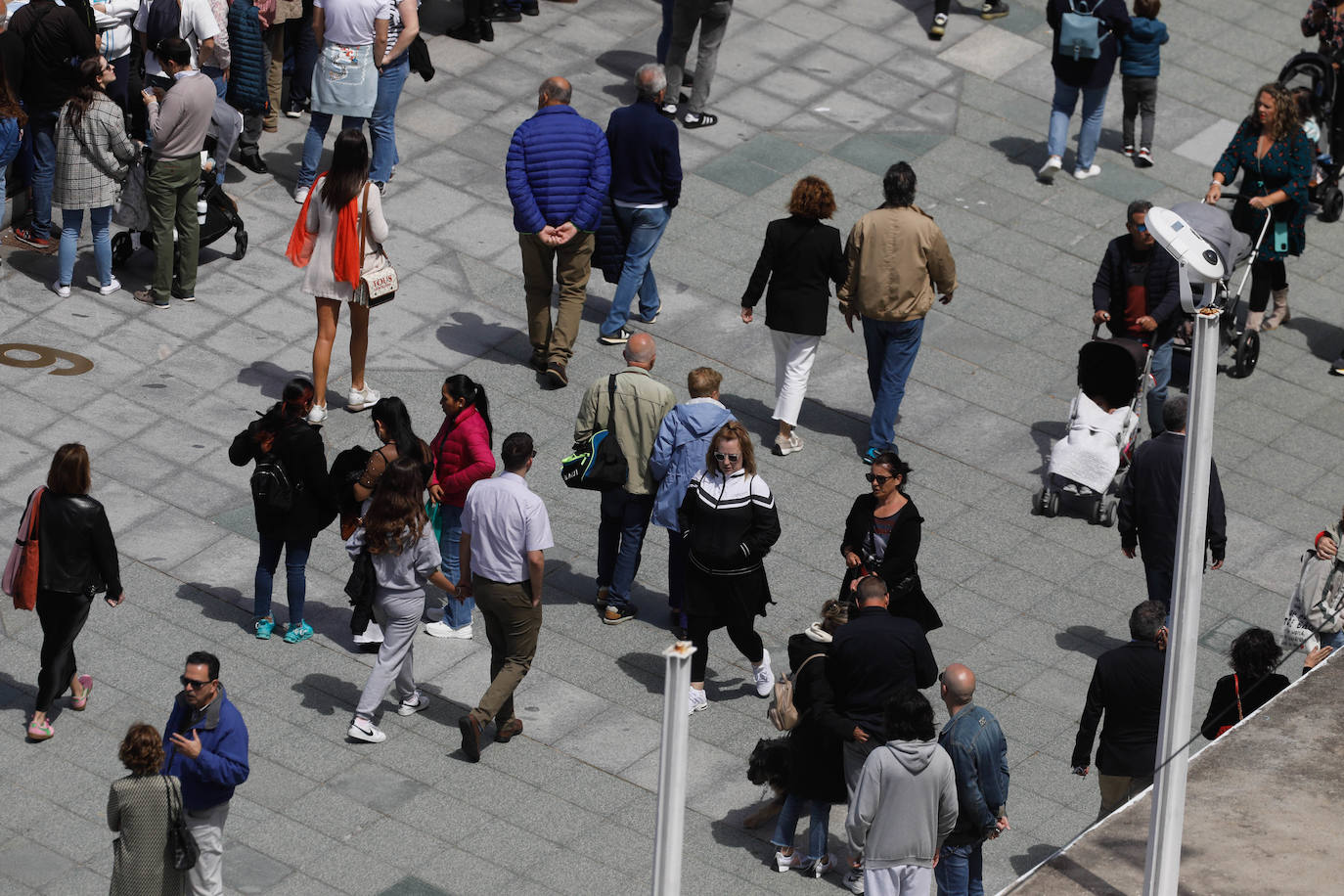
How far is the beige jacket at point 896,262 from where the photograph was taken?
43.4 feet

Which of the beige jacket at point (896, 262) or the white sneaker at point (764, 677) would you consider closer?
the white sneaker at point (764, 677)

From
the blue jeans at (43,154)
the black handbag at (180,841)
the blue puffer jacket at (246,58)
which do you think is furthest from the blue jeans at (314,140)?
the black handbag at (180,841)

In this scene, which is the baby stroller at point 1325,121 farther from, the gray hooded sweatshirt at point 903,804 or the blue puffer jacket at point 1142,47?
the gray hooded sweatshirt at point 903,804

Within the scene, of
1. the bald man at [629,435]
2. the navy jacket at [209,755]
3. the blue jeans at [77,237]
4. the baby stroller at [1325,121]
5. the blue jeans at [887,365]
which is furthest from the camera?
the baby stroller at [1325,121]

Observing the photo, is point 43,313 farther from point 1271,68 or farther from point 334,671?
point 1271,68

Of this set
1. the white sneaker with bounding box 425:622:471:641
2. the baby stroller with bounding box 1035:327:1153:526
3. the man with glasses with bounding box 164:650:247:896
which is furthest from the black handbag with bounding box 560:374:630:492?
the baby stroller with bounding box 1035:327:1153:526

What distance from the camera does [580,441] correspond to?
1174 centimetres

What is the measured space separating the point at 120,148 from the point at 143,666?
4274 mm

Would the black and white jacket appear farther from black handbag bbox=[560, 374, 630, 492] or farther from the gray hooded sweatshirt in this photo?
the gray hooded sweatshirt

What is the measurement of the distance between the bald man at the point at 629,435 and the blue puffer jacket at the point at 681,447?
14 cm

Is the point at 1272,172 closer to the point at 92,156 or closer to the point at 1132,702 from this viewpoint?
the point at 1132,702

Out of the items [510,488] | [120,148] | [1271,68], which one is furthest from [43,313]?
[1271,68]

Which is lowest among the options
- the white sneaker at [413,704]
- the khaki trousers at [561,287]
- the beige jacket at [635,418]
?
the white sneaker at [413,704]

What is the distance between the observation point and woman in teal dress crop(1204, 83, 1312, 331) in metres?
15.0
